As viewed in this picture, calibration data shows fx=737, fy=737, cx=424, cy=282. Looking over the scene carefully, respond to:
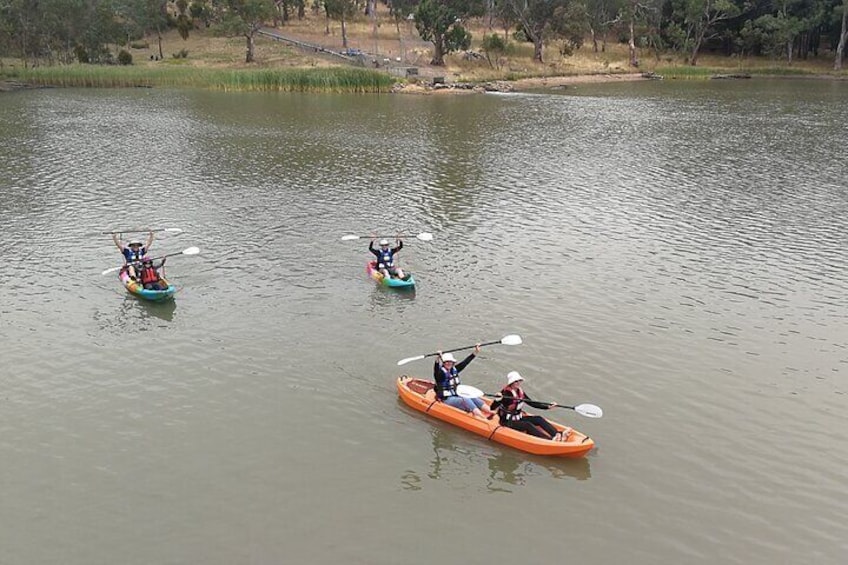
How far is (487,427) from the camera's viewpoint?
1795 cm

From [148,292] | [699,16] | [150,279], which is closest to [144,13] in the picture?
[699,16]

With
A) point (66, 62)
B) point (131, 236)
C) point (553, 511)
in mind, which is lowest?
point (553, 511)

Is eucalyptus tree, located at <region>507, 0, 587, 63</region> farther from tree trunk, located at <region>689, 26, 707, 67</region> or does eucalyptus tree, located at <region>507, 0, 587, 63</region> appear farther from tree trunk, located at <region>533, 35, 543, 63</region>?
tree trunk, located at <region>689, 26, 707, 67</region>

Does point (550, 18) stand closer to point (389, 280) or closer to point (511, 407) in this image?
point (389, 280)

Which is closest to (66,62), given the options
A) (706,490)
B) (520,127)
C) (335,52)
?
(335,52)

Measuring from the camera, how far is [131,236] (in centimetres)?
3284

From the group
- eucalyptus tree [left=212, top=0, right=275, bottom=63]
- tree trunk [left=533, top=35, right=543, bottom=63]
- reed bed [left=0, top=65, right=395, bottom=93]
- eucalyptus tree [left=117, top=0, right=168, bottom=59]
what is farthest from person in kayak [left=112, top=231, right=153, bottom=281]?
eucalyptus tree [left=117, top=0, right=168, bottom=59]

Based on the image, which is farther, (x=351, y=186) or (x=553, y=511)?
(x=351, y=186)

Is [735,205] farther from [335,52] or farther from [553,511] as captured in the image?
[335,52]

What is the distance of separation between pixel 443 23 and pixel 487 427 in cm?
8782

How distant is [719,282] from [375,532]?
18344mm

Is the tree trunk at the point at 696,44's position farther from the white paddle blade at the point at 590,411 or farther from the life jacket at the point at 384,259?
the white paddle blade at the point at 590,411

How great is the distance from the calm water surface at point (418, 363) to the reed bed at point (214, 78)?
3914 cm

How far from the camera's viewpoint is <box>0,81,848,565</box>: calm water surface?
595 inches
